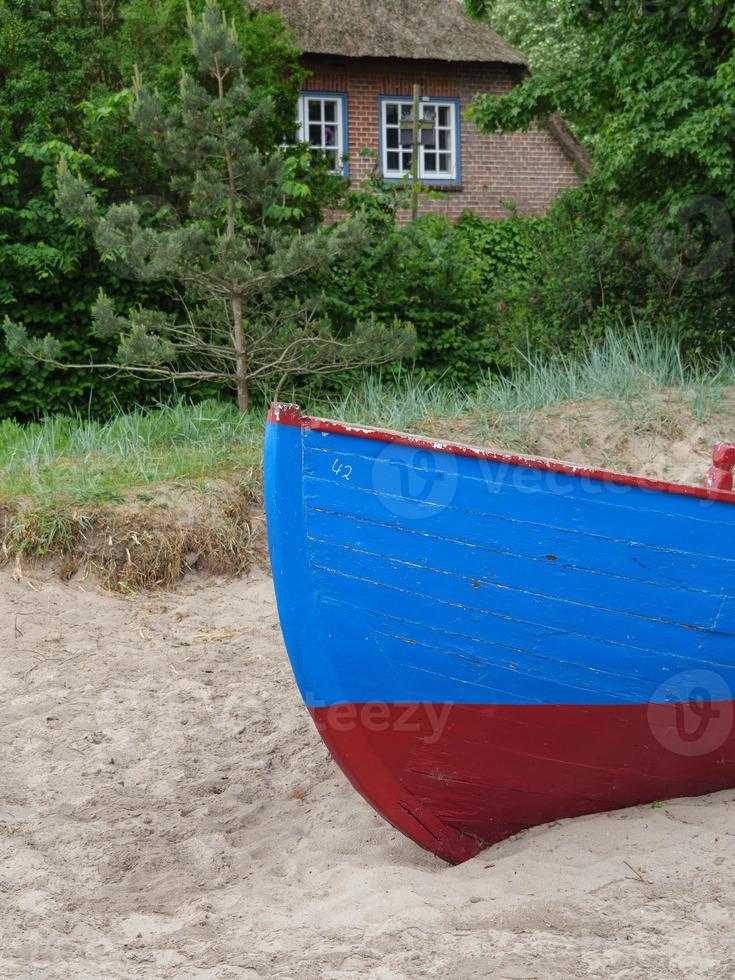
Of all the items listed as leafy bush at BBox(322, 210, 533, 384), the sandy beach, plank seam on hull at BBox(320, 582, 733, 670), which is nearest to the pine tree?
leafy bush at BBox(322, 210, 533, 384)

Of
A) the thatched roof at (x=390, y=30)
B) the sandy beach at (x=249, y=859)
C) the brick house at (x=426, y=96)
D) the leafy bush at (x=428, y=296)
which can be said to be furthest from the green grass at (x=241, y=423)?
the thatched roof at (x=390, y=30)

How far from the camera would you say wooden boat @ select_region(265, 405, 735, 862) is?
123 inches

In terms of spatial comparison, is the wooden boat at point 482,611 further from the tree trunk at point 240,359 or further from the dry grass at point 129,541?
the tree trunk at point 240,359

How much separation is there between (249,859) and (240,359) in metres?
4.35

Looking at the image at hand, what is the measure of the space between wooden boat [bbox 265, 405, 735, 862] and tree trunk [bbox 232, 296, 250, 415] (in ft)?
14.4

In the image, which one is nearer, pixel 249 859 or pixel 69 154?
pixel 249 859

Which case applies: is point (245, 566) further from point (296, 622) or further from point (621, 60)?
point (621, 60)

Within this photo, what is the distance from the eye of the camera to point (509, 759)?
3.41m

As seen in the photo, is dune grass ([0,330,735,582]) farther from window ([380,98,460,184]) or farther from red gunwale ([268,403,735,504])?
window ([380,98,460,184])

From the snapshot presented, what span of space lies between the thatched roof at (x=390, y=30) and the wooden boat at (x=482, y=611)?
14427 millimetres

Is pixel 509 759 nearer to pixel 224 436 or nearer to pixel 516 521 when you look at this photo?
pixel 516 521

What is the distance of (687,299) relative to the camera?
8.48 meters

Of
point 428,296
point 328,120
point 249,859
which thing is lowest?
point 249,859

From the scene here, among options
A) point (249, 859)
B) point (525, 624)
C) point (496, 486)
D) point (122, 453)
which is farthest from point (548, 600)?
point (122, 453)
